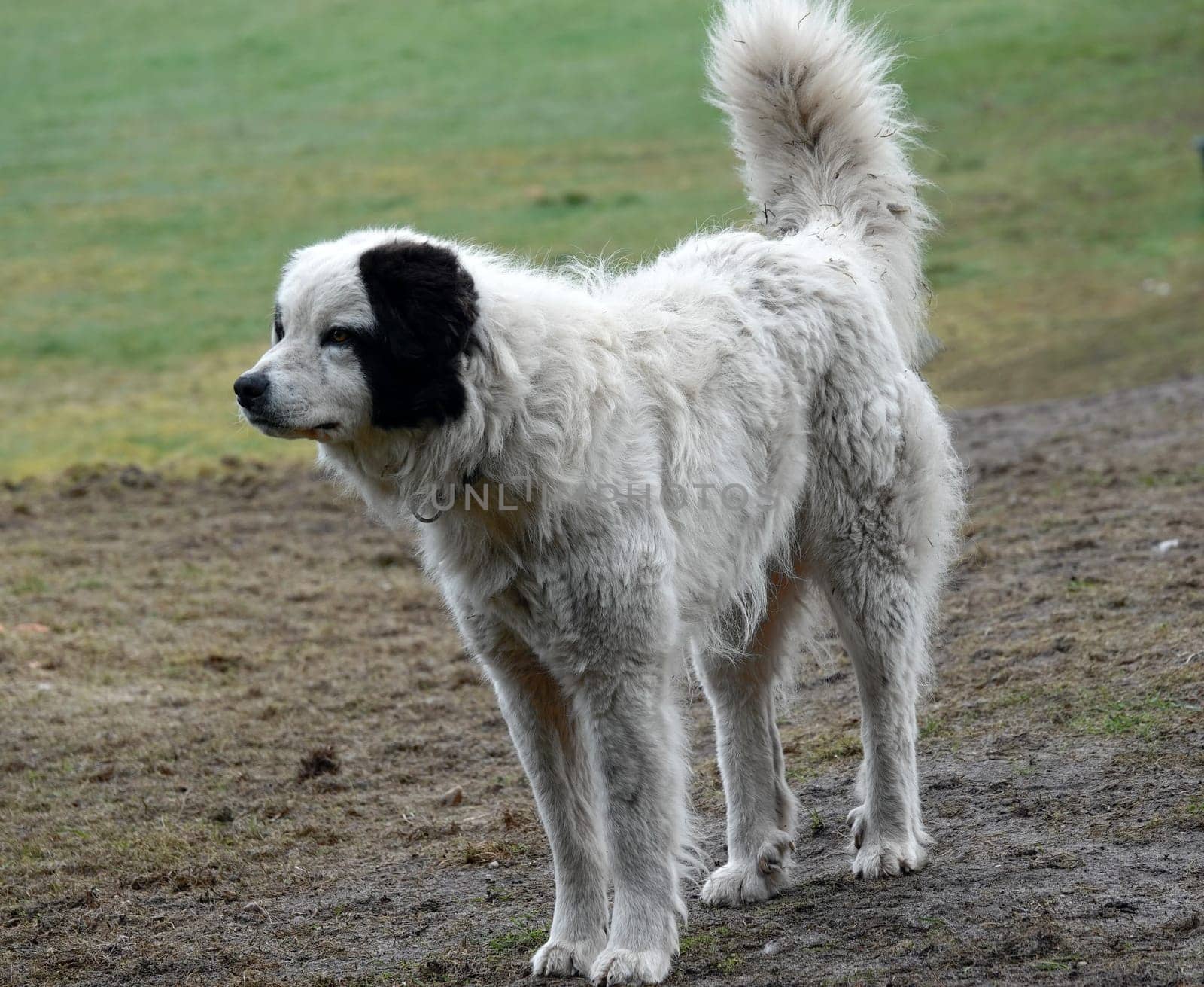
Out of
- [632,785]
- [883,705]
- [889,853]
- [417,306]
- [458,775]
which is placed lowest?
[458,775]

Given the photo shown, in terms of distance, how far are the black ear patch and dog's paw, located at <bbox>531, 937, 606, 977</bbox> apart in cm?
161

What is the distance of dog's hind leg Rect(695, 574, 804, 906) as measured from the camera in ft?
15.9

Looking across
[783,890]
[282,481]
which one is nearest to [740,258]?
[783,890]

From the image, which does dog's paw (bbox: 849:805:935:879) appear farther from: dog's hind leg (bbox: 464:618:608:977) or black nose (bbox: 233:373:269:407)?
black nose (bbox: 233:373:269:407)

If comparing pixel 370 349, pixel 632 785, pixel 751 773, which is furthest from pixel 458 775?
pixel 370 349

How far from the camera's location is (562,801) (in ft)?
14.2

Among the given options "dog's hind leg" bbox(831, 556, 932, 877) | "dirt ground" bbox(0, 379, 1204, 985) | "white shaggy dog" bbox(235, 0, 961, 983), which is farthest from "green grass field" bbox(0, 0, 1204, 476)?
"dog's hind leg" bbox(831, 556, 932, 877)

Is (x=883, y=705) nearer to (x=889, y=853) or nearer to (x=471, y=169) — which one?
(x=889, y=853)

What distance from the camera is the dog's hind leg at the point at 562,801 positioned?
14.0 feet

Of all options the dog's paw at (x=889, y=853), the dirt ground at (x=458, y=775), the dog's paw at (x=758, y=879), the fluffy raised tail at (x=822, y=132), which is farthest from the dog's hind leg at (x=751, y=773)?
the fluffy raised tail at (x=822, y=132)

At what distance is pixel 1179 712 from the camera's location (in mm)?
5383

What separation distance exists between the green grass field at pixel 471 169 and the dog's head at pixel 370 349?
307 inches

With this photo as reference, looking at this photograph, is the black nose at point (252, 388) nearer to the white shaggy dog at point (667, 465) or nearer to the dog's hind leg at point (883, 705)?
the white shaggy dog at point (667, 465)

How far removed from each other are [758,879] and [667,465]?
4.96 ft
